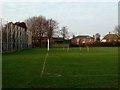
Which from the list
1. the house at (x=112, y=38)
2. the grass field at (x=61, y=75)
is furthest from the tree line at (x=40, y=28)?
the grass field at (x=61, y=75)

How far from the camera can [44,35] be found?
93250 millimetres

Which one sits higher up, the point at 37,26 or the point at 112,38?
the point at 37,26

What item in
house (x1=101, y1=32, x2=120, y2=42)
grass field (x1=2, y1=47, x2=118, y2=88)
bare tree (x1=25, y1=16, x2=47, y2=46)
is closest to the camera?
grass field (x1=2, y1=47, x2=118, y2=88)

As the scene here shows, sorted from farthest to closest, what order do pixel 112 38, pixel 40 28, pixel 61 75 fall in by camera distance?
1. pixel 112 38
2. pixel 40 28
3. pixel 61 75

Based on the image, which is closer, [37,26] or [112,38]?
[37,26]

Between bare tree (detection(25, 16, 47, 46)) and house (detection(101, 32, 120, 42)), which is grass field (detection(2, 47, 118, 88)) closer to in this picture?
bare tree (detection(25, 16, 47, 46))

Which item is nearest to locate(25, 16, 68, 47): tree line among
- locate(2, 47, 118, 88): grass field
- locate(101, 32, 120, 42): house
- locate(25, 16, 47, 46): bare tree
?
locate(25, 16, 47, 46): bare tree

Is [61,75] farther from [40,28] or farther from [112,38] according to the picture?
[112,38]

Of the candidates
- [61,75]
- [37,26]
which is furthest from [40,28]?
[61,75]

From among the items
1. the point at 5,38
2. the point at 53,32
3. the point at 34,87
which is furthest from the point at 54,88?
the point at 53,32

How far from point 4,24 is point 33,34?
165 feet

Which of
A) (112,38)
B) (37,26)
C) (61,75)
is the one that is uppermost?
(37,26)

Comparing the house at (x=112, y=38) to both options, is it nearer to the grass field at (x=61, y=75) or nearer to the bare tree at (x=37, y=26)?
the bare tree at (x=37, y=26)

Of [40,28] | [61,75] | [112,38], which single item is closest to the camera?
[61,75]
